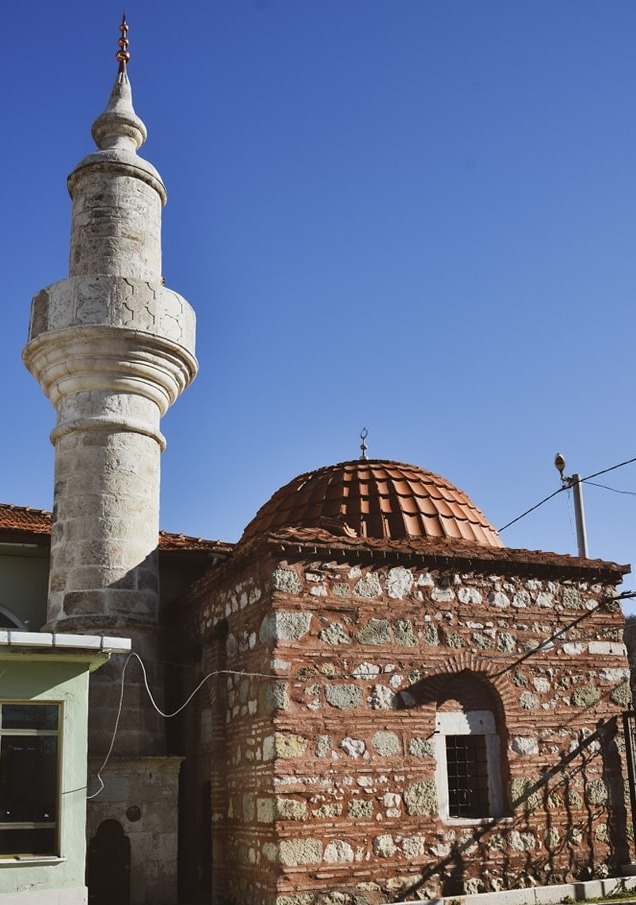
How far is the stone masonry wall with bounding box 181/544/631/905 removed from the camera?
869 cm

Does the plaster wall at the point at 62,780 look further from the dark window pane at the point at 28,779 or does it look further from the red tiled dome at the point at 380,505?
the red tiled dome at the point at 380,505

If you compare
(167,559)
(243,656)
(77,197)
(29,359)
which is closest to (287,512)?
(167,559)

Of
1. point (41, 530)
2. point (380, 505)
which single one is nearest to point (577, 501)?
point (380, 505)

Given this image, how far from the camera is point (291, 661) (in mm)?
8906

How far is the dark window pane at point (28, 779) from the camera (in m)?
7.96

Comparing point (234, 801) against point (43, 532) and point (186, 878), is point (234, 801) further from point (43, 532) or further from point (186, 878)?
Answer: point (43, 532)

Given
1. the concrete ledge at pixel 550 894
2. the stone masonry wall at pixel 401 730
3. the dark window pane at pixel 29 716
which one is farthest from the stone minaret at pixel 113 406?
the concrete ledge at pixel 550 894

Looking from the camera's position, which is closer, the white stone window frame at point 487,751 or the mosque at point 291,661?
the mosque at point 291,661

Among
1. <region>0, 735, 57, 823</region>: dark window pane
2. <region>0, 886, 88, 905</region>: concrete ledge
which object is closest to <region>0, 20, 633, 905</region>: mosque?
<region>0, 886, 88, 905</region>: concrete ledge

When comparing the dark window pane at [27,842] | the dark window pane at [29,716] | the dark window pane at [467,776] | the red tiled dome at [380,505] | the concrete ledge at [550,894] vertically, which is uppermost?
the red tiled dome at [380,505]

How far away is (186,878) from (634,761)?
16.2ft

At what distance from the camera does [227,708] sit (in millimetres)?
9891

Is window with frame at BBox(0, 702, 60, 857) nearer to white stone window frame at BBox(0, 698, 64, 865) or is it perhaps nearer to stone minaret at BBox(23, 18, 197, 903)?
white stone window frame at BBox(0, 698, 64, 865)

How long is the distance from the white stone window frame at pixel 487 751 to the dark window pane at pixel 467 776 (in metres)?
0.06
